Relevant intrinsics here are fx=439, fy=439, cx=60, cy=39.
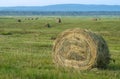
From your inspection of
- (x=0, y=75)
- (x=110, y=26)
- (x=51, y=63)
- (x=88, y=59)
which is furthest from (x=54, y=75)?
(x=110, y=26)

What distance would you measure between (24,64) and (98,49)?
111 inches

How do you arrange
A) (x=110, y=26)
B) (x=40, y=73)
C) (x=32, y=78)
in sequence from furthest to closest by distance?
(x=110, y=26), (x=40, y=73), (x=32, y=78)

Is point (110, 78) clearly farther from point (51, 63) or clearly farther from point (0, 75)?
point (51, 63)

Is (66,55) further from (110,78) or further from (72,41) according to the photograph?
(110,78)

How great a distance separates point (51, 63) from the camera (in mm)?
17281

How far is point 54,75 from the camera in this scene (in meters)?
13.1

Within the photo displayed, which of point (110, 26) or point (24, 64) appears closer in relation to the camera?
point (24, 64)

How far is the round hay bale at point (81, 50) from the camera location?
51.8 feet

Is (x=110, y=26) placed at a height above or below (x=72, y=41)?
below

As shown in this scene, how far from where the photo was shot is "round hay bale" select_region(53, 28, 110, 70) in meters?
15.8

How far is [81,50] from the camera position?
642 inches

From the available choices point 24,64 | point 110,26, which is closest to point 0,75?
point 24,64

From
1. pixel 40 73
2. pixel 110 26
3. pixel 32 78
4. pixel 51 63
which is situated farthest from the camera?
pixel 110 26

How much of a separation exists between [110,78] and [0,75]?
10.7 ft
